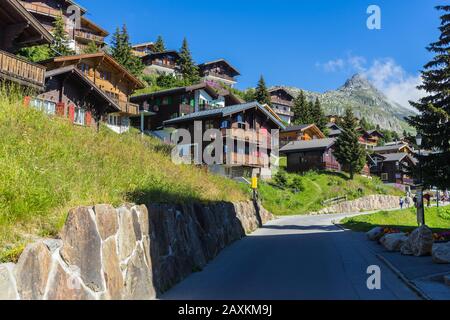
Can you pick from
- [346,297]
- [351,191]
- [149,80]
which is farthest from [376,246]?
[149,80]

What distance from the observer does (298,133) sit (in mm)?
78000

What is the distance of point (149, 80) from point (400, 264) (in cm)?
7270

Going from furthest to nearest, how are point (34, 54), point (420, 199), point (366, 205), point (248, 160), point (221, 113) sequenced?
point (366, 205), point (248, 160), point (221, 113), point (34, 54), point (420, 199)

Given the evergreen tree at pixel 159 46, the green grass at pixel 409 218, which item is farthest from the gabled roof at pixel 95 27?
the green grass at pixel 409 218

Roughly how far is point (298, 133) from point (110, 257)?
73.2 m

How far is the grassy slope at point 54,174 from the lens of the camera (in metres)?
6.13

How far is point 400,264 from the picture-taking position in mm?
12477

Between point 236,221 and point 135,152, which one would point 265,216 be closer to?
point 236,221

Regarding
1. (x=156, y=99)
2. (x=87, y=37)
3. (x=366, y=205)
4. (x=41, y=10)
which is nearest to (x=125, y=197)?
(x=366, y=205)

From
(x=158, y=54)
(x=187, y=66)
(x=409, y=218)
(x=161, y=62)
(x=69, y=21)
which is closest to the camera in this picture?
(x=409, y=218)

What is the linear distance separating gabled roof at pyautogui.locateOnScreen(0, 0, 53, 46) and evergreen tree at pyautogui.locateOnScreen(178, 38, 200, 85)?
2284 inches

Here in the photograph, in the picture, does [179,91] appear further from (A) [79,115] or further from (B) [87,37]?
(B) [87,37]

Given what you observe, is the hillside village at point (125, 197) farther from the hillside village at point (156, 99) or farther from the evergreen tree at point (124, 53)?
the evergreen tree at point (124, 53)

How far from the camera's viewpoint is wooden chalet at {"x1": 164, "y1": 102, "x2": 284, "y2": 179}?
48.3 m
